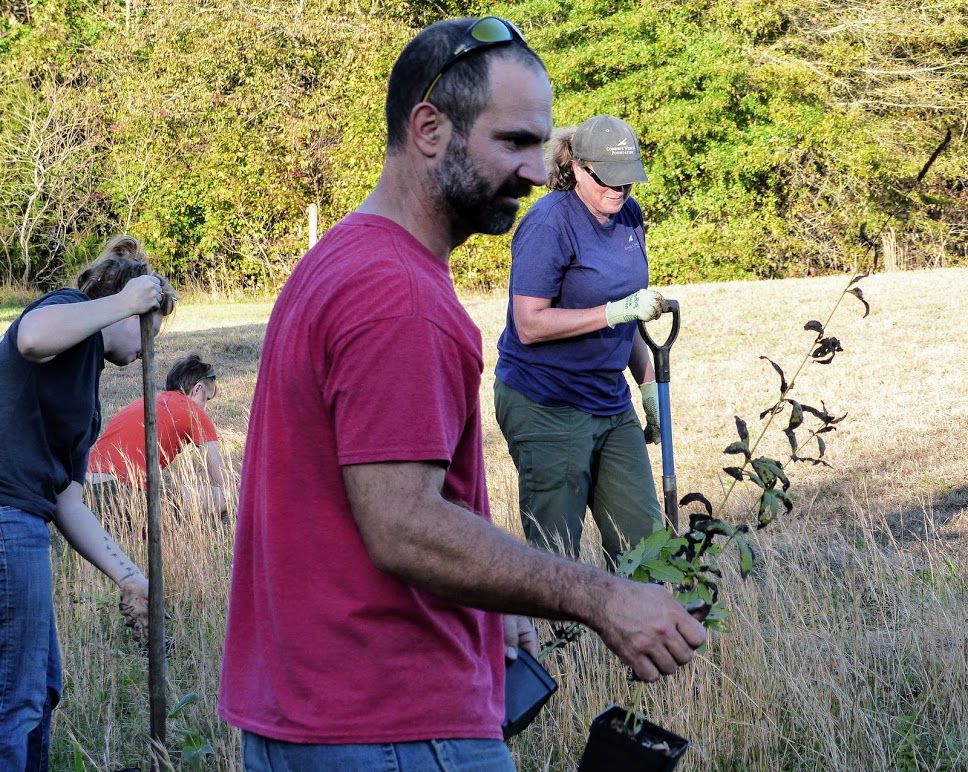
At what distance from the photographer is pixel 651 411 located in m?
5.09

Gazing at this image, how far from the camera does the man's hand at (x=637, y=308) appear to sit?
4043 mm

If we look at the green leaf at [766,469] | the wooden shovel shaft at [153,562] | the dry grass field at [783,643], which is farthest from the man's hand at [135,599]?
the green leaf at [766,469]

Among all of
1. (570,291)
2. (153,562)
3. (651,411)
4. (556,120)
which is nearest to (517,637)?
(153,562)

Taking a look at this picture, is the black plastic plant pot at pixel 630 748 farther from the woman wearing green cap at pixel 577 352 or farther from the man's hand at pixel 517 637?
the woman wearing green cap at pixel 577 352

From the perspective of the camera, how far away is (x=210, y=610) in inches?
182

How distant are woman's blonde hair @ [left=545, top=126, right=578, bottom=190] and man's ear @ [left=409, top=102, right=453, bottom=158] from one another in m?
2.62

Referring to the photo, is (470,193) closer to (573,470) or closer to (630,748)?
(630,748)

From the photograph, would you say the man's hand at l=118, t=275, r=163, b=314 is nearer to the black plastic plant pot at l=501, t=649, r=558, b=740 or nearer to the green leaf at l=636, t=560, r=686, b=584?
the black plastic plant pot at l=501, t=649, r=558, b=740

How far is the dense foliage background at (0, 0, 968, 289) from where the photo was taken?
76.1ft

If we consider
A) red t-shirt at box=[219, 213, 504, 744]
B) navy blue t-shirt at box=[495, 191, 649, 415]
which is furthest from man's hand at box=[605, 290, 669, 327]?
red t-shirt at box=[219, 213, 504, 744]

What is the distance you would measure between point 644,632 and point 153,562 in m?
1.96

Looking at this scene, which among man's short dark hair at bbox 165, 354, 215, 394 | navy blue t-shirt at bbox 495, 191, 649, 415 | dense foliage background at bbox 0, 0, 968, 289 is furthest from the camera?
dense foliage background at bbox 0, 0, 968, 289

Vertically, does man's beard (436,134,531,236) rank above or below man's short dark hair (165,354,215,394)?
above

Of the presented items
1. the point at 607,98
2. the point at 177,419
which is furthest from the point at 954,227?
the point at 177,419
